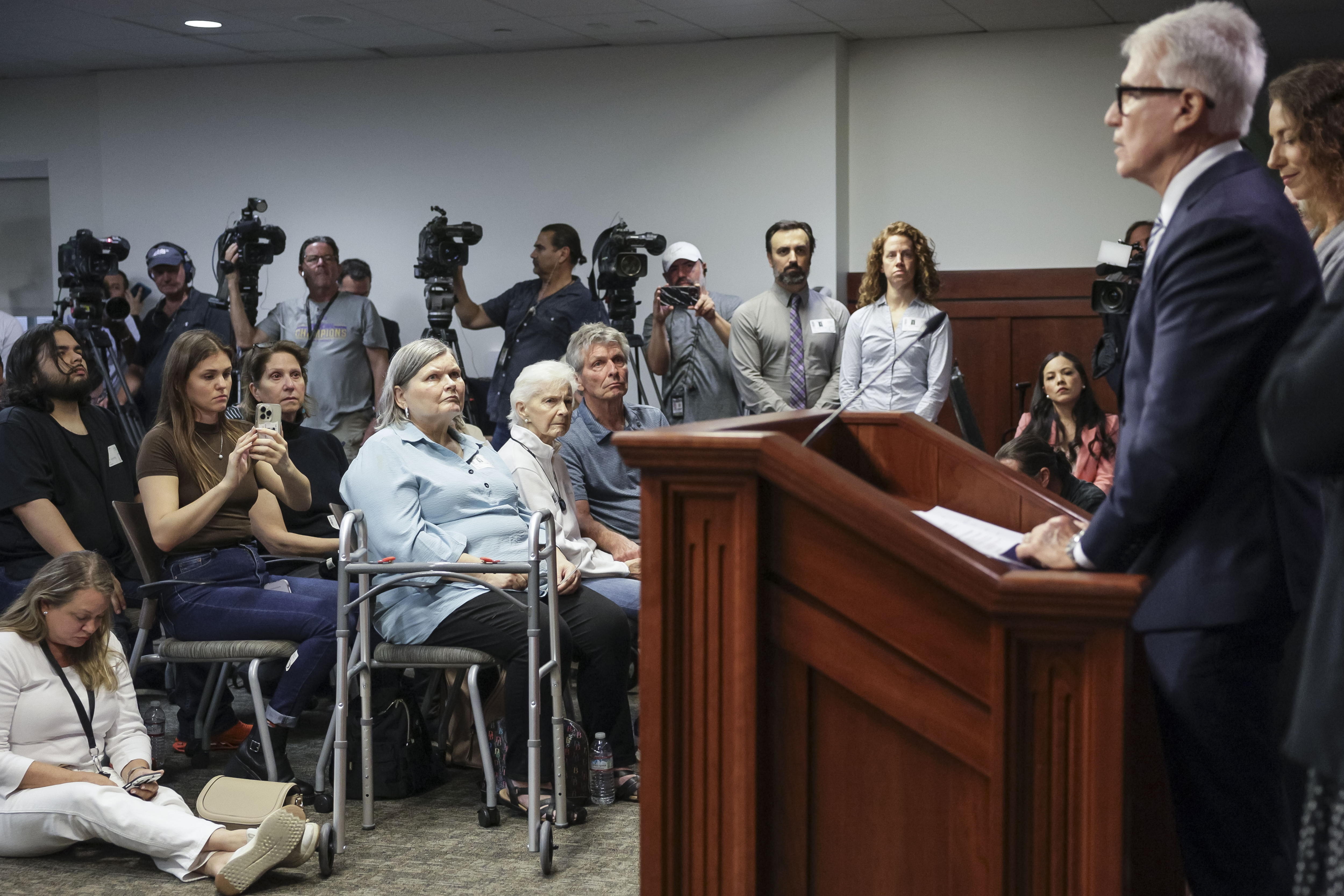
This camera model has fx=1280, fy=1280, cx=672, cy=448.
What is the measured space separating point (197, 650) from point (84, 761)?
1.50 ft

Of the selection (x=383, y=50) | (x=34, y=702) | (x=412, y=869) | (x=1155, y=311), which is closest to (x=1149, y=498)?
(x=1155, y=311)

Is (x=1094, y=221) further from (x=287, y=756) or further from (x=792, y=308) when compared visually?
(x=287, y=756)

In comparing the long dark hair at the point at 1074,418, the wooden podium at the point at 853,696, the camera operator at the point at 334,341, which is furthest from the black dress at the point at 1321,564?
the camera operator at the point at 334,341

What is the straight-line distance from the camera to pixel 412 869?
273cm

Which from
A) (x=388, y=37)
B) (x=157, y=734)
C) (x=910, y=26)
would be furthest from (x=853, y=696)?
(x=388, y=37)

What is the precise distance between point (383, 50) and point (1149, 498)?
6.76 metres

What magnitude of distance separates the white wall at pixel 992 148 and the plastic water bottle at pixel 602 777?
170 inches

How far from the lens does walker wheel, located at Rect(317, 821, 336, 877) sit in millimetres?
2652

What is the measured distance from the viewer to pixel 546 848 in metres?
2.67

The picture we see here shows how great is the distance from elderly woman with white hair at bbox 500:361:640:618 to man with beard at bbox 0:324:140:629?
1.16m

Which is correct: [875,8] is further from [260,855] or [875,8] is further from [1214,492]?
[1214,492]

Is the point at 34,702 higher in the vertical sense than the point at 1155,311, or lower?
lower

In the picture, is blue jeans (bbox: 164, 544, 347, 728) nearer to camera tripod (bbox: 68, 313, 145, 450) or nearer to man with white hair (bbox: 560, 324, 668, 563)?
man with white hair (bbox: 560, 324, 668, 563)

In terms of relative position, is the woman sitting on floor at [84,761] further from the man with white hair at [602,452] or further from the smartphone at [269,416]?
the man with white hair at [602,452]
